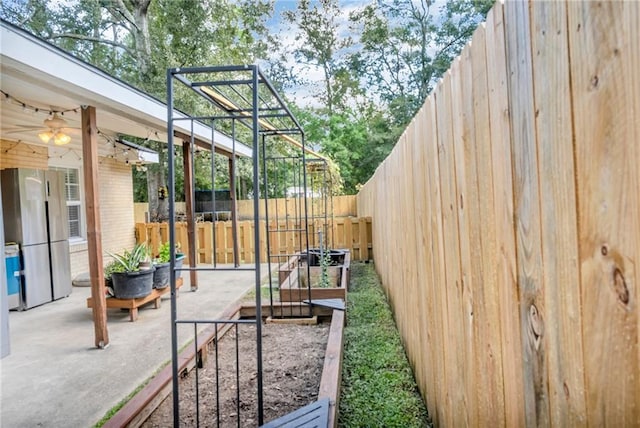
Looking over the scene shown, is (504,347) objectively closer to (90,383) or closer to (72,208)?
(90,383)

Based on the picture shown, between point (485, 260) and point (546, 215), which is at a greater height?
point (546, 215)

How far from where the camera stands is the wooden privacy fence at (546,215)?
2.11 feet

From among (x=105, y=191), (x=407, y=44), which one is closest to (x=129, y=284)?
(x=105, y=191)

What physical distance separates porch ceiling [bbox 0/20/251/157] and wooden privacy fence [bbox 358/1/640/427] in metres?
2.85

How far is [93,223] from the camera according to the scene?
3721mm

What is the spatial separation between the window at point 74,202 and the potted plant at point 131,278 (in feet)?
10.5

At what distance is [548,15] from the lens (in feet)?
2.59

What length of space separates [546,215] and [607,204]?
188 millimetres

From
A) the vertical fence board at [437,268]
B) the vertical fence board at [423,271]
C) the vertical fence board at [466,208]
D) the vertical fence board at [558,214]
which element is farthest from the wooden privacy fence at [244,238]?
the vertical fence board at [558,214]

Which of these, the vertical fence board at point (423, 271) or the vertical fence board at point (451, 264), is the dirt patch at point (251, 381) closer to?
the vertical fence board at point (423, 271)

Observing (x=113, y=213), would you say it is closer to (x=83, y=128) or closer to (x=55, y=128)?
(x=55, y=128)

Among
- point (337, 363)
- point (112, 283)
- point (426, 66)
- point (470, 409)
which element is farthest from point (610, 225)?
point (426, 66)

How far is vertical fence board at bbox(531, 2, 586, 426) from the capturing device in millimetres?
758

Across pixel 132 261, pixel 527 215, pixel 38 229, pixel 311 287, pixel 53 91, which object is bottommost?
pixel 311 287
